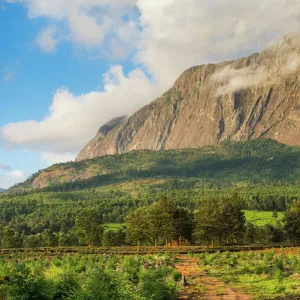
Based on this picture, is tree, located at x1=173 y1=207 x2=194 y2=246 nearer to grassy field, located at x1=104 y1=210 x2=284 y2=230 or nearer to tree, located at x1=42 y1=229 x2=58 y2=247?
tree, located at x1=42 y1=229 x2=58 y2=247

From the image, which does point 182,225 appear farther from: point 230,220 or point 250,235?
point 250,235

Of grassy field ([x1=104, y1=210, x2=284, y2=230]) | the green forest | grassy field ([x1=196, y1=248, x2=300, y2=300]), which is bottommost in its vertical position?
grassy field ([x1=196, y1=248, x2=300, y2=300])

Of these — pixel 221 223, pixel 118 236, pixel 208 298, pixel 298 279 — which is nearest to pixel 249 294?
pixel 208 298

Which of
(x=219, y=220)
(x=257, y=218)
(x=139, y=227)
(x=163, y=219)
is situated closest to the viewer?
(x=219, y=220)

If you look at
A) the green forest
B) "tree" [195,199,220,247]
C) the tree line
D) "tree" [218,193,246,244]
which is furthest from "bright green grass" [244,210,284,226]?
"tree" [195,199,220,247]

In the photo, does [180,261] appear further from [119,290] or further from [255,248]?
[119,290]

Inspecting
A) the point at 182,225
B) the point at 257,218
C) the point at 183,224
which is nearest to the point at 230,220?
the point at 183,224

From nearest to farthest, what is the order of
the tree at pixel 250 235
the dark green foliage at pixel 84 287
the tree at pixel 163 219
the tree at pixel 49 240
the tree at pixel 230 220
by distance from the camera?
1. the dark green foliage at pixel 84 287
2. the tree at pixel 230 220
3. the tree at pixel 163 219
4. the tree at pixel 49 240
5. the tree at pixel 250 235

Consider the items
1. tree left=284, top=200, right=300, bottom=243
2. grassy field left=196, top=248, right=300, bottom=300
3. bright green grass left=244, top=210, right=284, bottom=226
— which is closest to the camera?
grassy field left=196, top=248, right=300, bottom=300

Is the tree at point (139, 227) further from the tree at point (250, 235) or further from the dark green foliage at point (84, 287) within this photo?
Answer: the dark green foliage at point (84, 287)

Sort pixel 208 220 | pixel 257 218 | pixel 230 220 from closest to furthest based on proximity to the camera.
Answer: pixel 208 220, pixel 230 220, pixel 257 218

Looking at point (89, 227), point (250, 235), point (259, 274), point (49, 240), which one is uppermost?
point (89, 227)

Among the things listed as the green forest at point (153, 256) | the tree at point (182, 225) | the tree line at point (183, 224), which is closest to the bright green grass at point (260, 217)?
the green forest at point (153, 256)

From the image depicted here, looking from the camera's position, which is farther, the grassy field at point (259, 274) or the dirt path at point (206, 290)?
the grassy field at point (259, 274)
